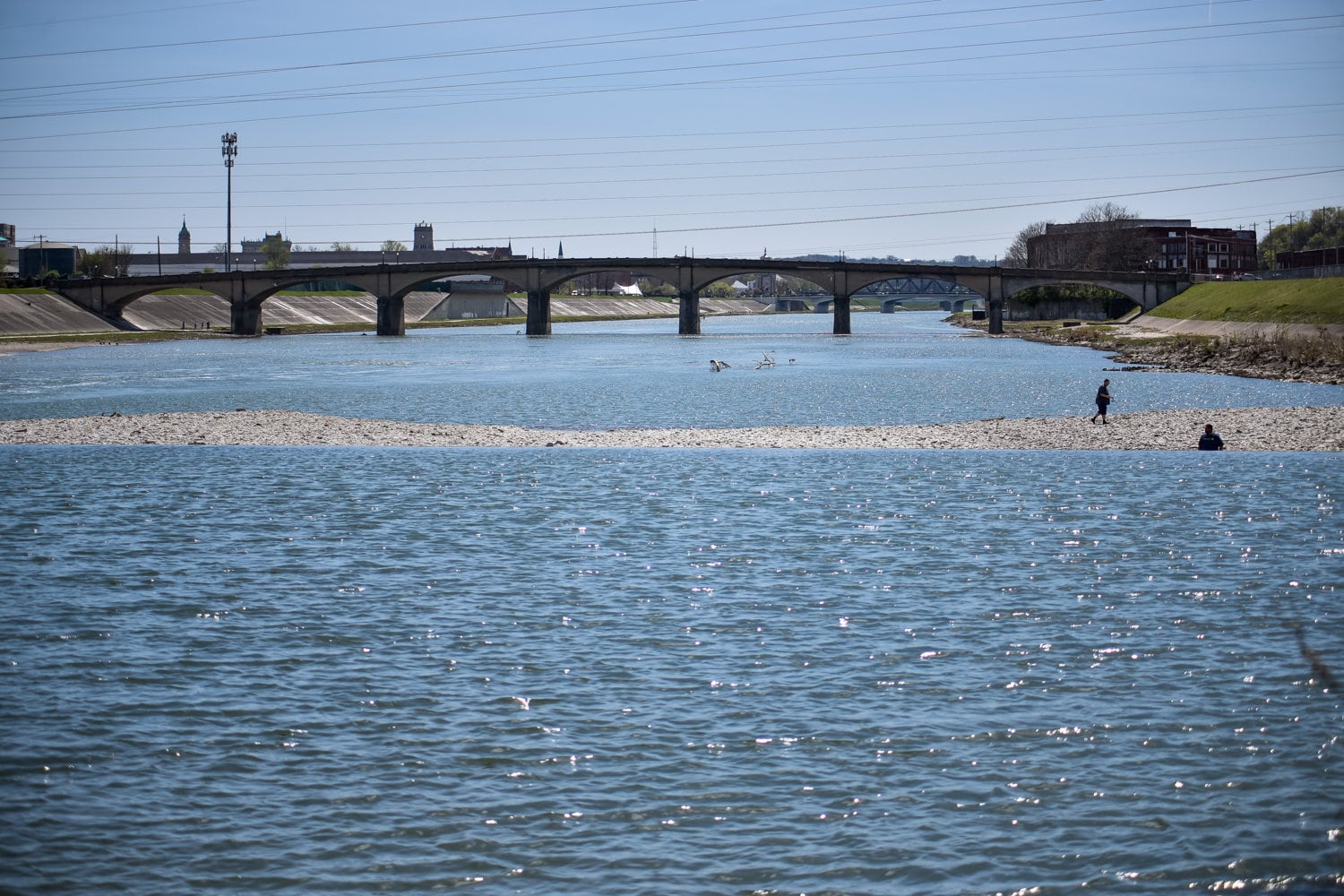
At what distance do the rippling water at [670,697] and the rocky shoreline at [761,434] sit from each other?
1159 cm

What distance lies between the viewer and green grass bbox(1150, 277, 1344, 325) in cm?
9306

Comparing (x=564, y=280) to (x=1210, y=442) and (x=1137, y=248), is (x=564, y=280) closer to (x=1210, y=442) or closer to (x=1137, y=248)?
(x=1137, y=248)

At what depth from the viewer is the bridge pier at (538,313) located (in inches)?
5856

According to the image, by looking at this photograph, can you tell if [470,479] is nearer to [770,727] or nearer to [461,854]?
[770,727]

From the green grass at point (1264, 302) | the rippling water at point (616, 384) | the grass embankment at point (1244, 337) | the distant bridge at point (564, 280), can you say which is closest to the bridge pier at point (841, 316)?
the distant bridge at point (564, 280)

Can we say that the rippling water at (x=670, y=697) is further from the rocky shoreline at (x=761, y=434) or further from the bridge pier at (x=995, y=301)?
the bridge pier at (x=995, y=301)

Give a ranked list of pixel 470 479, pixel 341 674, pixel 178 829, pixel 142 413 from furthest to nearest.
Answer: pixel 142 413 < pixel 470 479 < pixel 341 674 < pixel 178 829

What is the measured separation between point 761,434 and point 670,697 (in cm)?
2865

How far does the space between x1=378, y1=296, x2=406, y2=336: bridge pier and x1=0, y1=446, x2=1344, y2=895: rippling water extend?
119m

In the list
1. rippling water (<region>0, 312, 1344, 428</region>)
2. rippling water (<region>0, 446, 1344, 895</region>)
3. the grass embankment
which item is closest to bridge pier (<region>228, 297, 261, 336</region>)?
rippling water (<region>0, 312, 1344, 428</region>)

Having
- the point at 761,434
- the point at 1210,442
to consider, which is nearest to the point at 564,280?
the point at 761,434

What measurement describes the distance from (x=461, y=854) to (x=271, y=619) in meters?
8.38

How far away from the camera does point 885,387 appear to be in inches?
2687

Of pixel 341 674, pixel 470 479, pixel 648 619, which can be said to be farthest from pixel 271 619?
pixel 470 479
